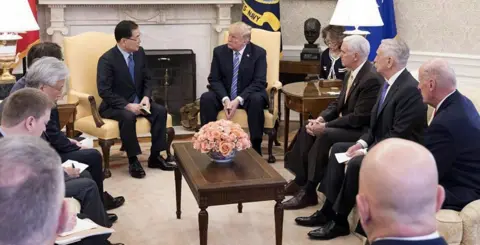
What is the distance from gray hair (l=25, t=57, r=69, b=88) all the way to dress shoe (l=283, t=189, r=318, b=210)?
1831 millimetres

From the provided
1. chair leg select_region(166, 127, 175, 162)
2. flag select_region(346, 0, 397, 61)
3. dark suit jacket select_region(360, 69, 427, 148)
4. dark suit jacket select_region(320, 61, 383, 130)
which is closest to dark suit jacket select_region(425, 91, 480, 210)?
dark suit jacket select_region(360, 69, 427, 148)

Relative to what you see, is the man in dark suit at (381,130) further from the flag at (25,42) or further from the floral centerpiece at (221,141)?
the flag at (25,42)

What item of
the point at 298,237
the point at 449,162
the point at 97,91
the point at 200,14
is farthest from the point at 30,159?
the point at 200,14

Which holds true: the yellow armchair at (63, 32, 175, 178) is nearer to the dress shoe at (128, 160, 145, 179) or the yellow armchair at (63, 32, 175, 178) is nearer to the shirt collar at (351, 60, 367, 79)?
the dress shoe at (128, 160, 145, 179)

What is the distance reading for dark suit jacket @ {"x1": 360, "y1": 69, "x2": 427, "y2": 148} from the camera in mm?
3596

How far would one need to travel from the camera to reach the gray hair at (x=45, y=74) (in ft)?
11.4

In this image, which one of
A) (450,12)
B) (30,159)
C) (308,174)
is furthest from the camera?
(450,12)

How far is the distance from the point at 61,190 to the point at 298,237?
2647mm

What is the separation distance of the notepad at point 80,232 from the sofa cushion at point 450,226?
1.66 meters

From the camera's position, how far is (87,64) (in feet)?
17.3

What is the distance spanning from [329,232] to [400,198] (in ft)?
7.80

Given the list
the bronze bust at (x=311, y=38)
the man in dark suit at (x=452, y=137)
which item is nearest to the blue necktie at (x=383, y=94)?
the man in dark suit at (x=452, y=137)

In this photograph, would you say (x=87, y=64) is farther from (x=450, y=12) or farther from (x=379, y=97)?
(x=450, y=12)

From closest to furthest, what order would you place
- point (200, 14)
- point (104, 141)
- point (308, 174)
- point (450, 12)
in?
point (308, 174)
point (104, 141)
point (450, 12)
point (200, 14)
